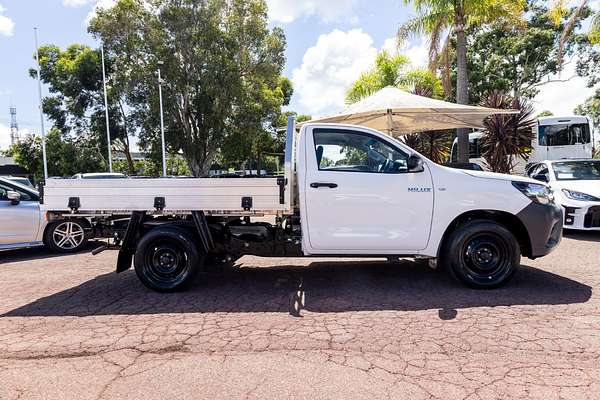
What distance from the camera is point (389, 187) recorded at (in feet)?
16.8

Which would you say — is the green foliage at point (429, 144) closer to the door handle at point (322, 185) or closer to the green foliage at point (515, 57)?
the green foliage at point (515, 57)

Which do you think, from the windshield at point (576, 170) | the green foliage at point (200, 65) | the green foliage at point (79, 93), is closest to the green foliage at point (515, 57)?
the green foliage at point (200, 65)

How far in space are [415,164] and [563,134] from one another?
15171 millimetres

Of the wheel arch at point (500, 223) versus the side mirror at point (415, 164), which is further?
the wheel arch at point (500, 223)

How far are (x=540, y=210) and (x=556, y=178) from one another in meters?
5.21

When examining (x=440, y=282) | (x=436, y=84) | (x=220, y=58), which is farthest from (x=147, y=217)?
(x=220, y=58)

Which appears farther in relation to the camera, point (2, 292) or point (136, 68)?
point (136, 68)

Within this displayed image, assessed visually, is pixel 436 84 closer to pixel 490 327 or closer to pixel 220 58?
pixel 220 58

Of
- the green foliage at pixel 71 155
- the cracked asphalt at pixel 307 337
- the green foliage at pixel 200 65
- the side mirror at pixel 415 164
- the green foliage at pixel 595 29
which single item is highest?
the green foliage at pixel 200 65

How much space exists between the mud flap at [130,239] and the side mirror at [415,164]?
326 cm

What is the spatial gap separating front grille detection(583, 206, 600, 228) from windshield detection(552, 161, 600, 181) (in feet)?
4.28

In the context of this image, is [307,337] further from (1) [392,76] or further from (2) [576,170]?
(1) [392,76]

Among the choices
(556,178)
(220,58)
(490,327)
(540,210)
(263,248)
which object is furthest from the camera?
(220,58)

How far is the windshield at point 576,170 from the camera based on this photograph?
9.46m
